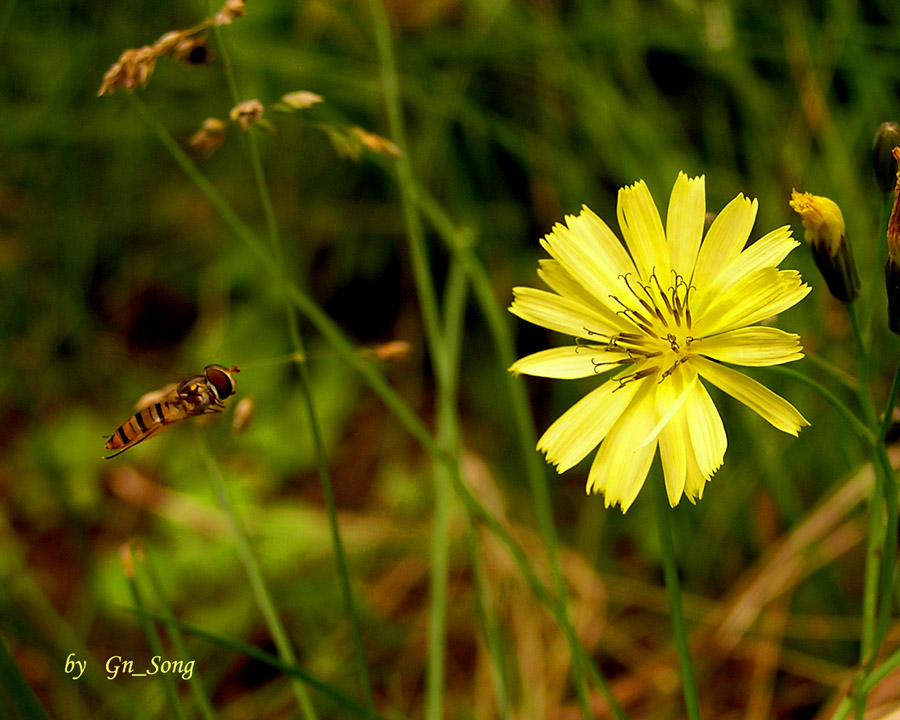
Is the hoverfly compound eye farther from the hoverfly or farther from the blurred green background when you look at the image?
the blurred green background

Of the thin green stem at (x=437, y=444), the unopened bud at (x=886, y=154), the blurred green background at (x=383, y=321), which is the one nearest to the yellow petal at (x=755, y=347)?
the unopened bud at (x=886, y=154)

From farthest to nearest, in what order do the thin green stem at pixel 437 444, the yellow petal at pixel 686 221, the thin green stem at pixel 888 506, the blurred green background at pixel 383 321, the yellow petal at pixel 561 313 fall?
the blurred green background at pixel 383 321 < the thin green stem at pixel 437 444 < the yellow petal at pixel 561 313 < the yellow petal at pixel 686 221 < the thin green stem at pixel 888 506

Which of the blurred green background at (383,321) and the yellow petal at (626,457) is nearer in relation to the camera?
the yellow petal at (626,457)

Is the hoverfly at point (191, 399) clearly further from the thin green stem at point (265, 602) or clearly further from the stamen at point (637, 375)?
the stamen at point (637, 375)

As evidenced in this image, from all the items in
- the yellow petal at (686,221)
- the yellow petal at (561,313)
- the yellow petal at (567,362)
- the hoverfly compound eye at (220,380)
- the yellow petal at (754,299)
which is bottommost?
the yellow petal at (567,362)

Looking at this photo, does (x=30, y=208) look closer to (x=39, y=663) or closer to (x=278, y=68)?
(x=278, y=68)

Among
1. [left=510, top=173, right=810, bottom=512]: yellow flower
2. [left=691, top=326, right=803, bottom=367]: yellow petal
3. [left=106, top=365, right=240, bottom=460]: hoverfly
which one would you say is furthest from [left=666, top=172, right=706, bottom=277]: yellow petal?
[left=106, top=365, right=240, bottom=460]: hoverfly

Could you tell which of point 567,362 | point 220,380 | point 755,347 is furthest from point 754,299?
point 220,380
